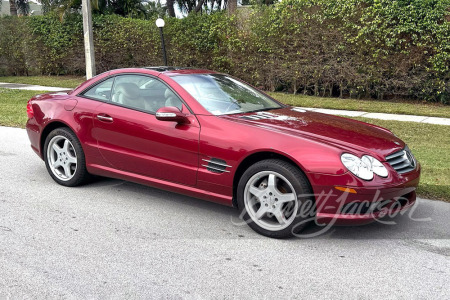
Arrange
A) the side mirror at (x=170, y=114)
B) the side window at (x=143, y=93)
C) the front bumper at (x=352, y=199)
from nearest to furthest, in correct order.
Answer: the front bumper at (x=352, y=199), the side mirror at (x=170, y=114), the side window at (x=143, y=93)

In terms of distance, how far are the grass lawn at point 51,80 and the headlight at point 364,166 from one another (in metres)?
16.1

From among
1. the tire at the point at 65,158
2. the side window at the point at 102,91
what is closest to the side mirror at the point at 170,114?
the side window at the point at 102,91

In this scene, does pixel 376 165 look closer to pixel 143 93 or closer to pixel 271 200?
pixel 271 200

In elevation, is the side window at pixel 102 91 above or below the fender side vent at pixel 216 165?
above

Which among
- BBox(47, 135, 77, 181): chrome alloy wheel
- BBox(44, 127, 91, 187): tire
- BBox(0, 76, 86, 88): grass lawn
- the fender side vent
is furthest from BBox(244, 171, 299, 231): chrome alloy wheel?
BBox(0, 76, 86, 88): grass lawn

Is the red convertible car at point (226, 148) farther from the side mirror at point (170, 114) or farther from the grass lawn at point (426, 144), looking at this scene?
the grass lawn at point (426, 144)

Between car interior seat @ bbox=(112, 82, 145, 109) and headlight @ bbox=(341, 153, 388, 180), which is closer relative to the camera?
headlight @ bbox=(341, 153, 388, 180)

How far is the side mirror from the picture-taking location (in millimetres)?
4988

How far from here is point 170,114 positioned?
499 cm

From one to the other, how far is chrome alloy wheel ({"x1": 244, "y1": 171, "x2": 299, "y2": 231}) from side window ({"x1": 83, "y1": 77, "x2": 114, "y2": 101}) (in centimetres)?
210

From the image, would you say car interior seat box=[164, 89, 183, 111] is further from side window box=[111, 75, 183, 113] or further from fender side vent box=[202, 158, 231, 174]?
fender side vent box=[202, 158, 231, 174]

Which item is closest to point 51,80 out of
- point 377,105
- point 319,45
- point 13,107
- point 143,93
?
point 13,107

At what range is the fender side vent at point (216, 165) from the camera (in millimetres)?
4812

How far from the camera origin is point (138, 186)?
6.32 metres
